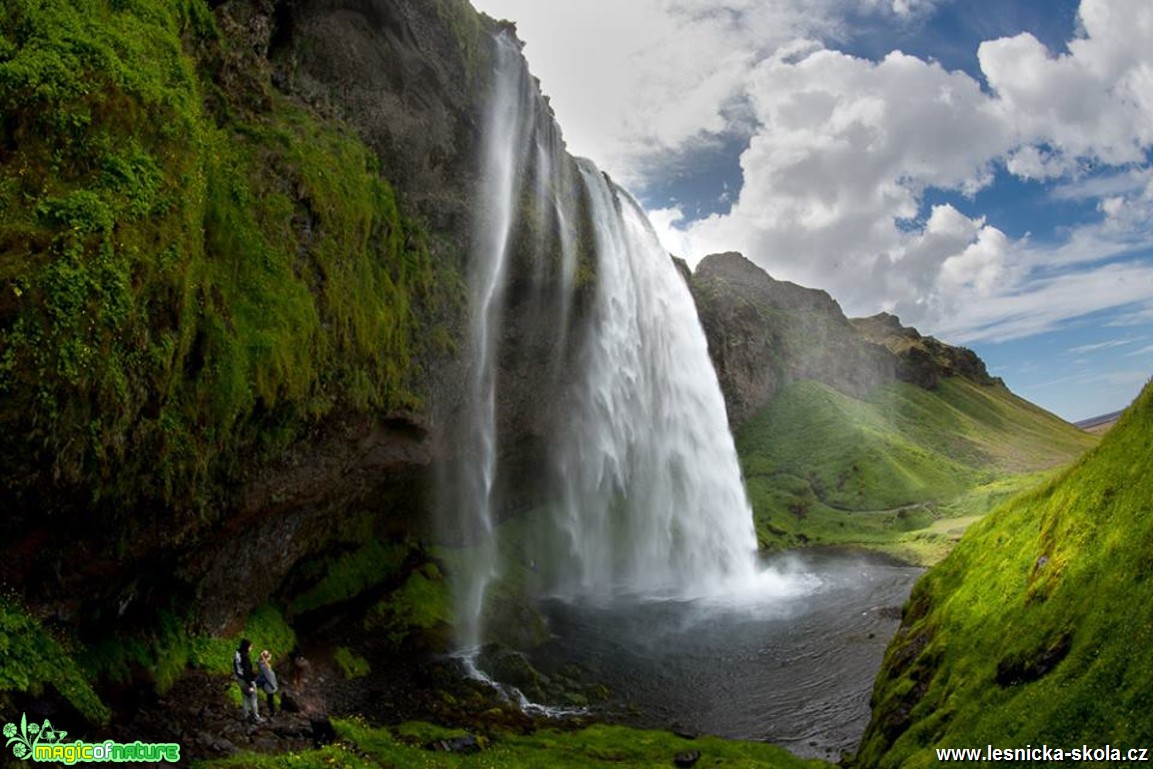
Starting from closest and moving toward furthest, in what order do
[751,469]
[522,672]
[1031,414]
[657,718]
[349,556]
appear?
[657,718] < [522,672] < [349,556] < [751,469] < [1031,414]

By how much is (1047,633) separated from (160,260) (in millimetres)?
22282

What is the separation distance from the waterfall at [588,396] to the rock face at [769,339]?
43819mm

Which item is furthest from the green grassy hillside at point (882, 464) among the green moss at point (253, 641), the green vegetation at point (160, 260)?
the green vegetation at point (160, 260)

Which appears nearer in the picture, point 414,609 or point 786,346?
point 414,609

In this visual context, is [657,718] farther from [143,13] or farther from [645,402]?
[645,402]

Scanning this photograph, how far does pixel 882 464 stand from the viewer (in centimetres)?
9300

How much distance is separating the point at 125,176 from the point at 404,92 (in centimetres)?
2240

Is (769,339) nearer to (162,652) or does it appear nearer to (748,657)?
(748,657)

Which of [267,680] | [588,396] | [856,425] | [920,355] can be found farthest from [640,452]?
[920,355]

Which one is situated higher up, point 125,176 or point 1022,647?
point 125,176

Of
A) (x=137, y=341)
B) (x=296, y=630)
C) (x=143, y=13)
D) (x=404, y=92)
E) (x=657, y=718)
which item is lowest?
(x=657, y=718)

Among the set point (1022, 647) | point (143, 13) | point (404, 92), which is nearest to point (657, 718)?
point (1022, 647)

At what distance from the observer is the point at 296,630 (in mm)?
30828

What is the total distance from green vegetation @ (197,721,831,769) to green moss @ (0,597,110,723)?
3598 millimetres
